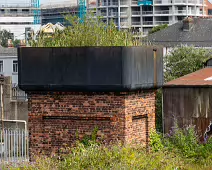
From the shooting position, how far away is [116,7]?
16012 centimetres

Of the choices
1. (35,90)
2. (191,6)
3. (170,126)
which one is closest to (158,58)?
(35,90)

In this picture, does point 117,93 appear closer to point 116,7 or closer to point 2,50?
point 2,50

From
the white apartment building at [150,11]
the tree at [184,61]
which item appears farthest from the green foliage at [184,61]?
the white apartment building at [150,11]

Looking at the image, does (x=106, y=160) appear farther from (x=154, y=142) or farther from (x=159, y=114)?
(x=159, y=114)

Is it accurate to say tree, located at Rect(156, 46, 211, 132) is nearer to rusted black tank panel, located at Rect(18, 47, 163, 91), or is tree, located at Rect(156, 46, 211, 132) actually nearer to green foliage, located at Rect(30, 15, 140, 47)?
green foliage, located at Rect(30, 15, 140, 47)

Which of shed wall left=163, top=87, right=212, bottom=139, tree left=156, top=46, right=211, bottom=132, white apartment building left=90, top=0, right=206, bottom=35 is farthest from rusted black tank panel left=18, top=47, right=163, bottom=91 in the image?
white apartment building left=90, top=0, right=206, bottom=35

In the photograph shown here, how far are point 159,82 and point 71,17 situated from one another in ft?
8.92

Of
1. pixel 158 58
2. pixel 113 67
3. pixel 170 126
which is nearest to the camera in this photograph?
pixel 113 67

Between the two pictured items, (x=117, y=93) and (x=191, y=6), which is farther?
(x=191, y=6)

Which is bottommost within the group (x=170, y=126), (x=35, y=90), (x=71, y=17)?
(x=170, y=126)

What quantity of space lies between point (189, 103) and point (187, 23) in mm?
40663

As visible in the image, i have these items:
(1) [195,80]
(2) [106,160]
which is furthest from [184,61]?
(2) [106,160]

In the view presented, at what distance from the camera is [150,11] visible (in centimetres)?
15788

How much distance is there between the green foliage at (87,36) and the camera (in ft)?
66.1
